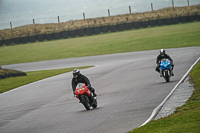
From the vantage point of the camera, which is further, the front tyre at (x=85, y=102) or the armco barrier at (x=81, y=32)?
the armco barrier at (x=81, y=32)

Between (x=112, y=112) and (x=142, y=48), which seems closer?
(x=112, y=112)

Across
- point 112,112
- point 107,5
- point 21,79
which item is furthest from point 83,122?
point 107,5

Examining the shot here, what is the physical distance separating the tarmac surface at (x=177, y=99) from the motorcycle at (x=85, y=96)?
237cm

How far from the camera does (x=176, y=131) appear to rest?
6.80m

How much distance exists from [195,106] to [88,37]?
43.2 m

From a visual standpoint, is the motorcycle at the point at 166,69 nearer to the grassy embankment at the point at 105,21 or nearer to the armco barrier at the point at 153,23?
the armco barrier at the point at 153,23

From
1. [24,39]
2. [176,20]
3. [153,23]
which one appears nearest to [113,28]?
[153,23]

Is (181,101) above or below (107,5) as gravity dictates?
below

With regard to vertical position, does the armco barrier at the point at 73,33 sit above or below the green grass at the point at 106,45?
above

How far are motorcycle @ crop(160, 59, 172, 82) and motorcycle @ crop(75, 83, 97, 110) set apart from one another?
4.66 meters

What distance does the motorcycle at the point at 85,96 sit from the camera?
11.9m

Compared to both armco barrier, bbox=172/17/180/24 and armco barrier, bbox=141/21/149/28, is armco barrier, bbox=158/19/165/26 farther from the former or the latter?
armco barrier, bbox=141/21/149/28

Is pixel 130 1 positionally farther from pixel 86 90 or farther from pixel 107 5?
pixel 86 90

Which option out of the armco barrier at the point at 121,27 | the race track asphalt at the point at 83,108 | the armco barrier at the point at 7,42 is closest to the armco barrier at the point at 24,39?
the armco barrier at the point at 7,42
